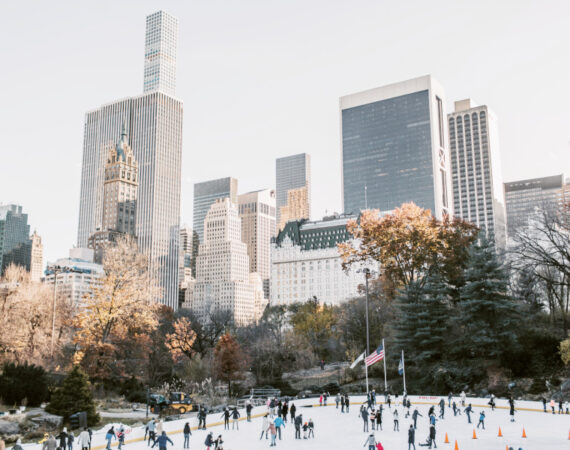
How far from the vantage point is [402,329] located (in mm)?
52875

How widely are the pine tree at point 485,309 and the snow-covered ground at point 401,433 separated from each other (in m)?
6.92

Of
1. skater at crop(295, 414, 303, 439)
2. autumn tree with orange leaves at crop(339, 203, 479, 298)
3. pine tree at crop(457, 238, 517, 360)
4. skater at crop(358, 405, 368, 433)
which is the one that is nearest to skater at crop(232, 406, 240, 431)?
skater at crop(295, 414, 303, 439)

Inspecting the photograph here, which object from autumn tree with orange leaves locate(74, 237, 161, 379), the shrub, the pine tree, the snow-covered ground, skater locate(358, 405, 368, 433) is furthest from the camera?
the pine tree

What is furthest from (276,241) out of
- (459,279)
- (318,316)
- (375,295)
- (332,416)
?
(332,416)

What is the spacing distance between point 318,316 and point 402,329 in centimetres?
3721

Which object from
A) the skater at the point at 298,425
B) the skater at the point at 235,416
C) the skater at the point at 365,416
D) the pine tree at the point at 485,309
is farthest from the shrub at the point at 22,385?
the pine tree at the point at 485,309

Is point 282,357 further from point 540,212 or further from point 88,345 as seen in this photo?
point 540,212

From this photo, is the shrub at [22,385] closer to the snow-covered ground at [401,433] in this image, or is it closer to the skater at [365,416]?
the snow-covered ground at [401,433]

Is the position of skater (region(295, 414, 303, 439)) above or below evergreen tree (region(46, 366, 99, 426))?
below

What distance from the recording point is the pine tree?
47.7 metres

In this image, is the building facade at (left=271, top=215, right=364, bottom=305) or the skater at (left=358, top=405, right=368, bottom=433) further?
the building facade at (left=271, top=215, right=364, bottom=305)

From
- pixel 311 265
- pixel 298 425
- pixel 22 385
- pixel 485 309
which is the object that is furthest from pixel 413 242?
pixel 311 265

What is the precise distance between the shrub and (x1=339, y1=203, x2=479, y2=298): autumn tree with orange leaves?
101 ft

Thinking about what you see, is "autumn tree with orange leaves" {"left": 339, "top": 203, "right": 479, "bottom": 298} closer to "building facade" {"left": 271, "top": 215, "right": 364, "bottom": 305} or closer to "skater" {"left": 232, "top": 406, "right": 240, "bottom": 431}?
"skater" {"left": 232, "top": 406, "right": 240, "bottom": 431}
